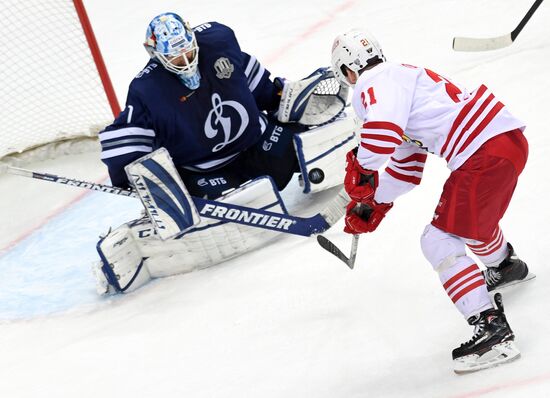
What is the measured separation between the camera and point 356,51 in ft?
6.67

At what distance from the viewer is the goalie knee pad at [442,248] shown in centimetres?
195

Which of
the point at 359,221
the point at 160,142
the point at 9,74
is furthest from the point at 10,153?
the point at 359,221

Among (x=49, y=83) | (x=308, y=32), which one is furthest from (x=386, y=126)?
(x=308, y=32)

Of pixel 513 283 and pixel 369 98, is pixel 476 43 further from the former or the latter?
pixel 369 98

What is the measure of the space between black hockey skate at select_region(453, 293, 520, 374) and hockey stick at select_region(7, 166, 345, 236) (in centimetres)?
100

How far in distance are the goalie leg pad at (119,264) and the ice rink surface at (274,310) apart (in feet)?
0.14

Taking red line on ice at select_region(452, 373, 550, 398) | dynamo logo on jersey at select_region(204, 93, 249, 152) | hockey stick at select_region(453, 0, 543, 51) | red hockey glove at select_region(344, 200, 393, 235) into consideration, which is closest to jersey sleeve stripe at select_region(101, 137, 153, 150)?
dynamo logo on jersey at select_region(204, 93, 249, 152)

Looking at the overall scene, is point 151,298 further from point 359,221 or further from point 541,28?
point 541,28

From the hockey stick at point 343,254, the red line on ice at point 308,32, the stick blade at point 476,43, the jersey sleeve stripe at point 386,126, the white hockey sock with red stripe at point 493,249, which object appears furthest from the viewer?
the red line on ice at point 308,32

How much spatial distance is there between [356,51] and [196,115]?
94cm

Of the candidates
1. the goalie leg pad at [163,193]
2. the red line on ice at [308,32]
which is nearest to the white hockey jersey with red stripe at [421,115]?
the goalie leg pad at [163,193]

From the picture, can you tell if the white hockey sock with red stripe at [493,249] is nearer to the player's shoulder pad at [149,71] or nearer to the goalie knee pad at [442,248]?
the goalie knee pad at [442,248]

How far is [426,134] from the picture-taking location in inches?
78.8

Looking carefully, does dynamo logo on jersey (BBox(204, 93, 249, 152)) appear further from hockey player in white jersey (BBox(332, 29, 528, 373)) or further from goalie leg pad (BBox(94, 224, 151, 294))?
hockey player in white jersey (BBox(332, 29, 528, 373))
